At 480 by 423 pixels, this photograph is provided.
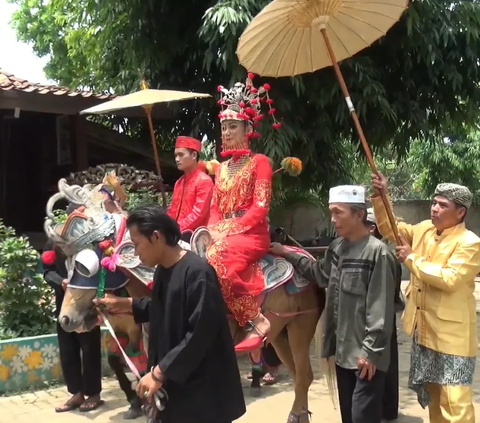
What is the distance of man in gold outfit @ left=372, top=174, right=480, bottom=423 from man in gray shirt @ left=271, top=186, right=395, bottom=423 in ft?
0.98

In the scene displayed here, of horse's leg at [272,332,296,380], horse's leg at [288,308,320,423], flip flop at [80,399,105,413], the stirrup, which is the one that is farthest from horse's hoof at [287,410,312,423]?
flip flop at [80,399,105,413]

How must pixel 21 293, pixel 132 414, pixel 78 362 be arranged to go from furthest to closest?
pixel 21 293, pixel 78 362, pixel 132 414

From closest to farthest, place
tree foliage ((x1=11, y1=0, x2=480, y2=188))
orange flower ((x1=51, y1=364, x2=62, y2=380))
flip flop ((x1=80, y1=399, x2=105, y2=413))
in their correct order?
flip flop ((x1=80, y1=399, x2=105, y2=413)) → orange flower ((x1=51, y1=364, x2=62, y2=380)) → tree foliage ((x1=11, y1=0, x2=480, y2=188))

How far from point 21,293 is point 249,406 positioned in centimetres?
265

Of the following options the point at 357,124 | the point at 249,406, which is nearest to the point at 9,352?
the point at 249,406

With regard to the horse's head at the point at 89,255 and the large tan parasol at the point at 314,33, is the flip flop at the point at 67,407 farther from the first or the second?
the large tan parasol at the point at 314,33

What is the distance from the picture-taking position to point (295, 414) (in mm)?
4633

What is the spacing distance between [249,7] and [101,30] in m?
2.38

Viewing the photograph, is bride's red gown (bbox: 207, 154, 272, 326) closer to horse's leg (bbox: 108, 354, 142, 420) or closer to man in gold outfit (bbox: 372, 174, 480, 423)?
man in gold outfit (bbox: 372, 174, 480, 423)

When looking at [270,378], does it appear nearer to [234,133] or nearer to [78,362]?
[78,362]

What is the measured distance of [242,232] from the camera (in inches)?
169

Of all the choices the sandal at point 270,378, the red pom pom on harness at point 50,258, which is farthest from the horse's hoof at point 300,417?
the red pom pom on harness at point 50,258

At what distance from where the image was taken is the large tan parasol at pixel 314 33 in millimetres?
3721

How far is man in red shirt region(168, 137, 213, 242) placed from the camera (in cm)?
465
